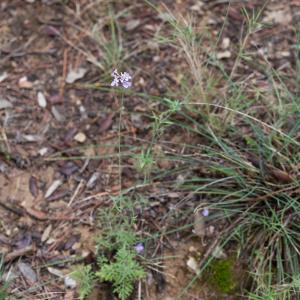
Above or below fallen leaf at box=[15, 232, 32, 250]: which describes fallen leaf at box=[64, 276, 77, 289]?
below

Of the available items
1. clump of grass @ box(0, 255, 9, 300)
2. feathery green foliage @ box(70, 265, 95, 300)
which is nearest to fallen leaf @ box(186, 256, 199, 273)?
feathery green foliage @ box(70, 265, 95, 300)

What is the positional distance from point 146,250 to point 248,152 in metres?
0.62

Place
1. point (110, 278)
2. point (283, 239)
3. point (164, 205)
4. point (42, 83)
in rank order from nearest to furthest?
point (110, 278)
point (283, 239)
point (164, 205)
point (42, 83)

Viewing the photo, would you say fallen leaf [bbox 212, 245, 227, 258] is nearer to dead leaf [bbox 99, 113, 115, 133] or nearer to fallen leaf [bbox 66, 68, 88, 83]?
dead leaf [bbox 99, 113, 115, 133]

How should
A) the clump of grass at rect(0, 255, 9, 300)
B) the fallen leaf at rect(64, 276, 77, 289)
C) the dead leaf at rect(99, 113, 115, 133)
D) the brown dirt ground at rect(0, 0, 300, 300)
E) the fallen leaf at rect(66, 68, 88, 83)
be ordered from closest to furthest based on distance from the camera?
1. the clump of grass at rect(0, 255, 9, 300)
2. the fallen leaf at rect(64, 276, 77, 289)
3. the brown dirt ground at rect(0, 0, 300, 300)
4. the dead leaf at rect(99, 113, 115, 133)
5. the fallen leaf at rect(66, 68, 88, 83)

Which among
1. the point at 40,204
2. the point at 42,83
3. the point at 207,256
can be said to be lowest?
the point at 207,256

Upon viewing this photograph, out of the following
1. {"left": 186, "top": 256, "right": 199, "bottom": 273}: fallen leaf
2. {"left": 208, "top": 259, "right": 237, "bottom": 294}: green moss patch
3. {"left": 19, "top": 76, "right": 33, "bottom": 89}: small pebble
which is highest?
{"left": 19, "top": 76, "right": 33, "bottom": 89}: small pebble

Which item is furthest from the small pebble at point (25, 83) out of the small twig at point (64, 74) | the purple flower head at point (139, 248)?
the purple flower head at point (139, 248)

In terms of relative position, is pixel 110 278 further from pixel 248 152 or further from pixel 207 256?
pixel 248 152

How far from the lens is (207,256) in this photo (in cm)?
228

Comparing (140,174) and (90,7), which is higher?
(90,7)

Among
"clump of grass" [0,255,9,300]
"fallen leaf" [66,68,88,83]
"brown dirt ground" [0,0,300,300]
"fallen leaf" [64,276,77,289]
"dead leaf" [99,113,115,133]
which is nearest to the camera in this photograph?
"clump of grass" [0,255,9,300]

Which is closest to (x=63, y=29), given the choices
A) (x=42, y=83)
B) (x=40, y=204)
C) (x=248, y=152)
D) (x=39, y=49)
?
(x=39, y=49)

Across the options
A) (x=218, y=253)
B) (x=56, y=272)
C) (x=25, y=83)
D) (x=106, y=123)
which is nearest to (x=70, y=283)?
(x=56, y=272)
